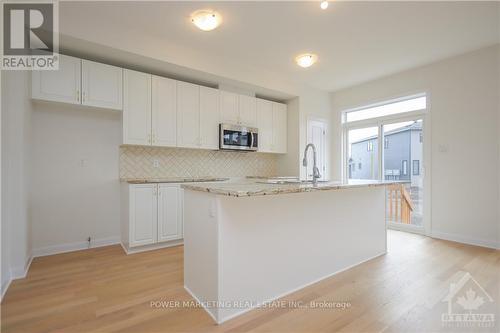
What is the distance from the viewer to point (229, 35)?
309 centimetres

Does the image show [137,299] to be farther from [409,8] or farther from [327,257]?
[409,8]

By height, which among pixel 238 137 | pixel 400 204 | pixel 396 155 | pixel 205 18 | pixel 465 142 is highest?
pixel 205 18

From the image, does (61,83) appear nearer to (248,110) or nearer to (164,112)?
(164,112)

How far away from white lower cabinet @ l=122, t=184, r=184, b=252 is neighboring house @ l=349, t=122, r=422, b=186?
3597 millimetres

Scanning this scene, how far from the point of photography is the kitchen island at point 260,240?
66.6 inches

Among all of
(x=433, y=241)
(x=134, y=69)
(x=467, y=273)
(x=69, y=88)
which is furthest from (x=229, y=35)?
(x=433, y=241)

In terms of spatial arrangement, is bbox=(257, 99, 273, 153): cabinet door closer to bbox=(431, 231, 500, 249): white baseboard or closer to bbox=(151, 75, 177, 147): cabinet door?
bbox=(151, 75, 177, 147): cabinet door

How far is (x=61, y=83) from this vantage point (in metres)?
2.77

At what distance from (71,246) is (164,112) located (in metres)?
2.13

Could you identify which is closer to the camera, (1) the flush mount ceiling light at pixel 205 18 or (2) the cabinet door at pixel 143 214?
(1) the flush mount ceiling light at pixel 205 18

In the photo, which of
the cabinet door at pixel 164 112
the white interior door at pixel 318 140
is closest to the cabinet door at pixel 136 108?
the cabinet door at pixel 164 112

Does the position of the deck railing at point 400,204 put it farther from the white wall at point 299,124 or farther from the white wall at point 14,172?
the white wall at point 14,172

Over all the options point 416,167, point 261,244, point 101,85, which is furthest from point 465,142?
point 101,85

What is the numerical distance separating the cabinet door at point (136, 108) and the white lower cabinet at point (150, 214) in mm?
649
